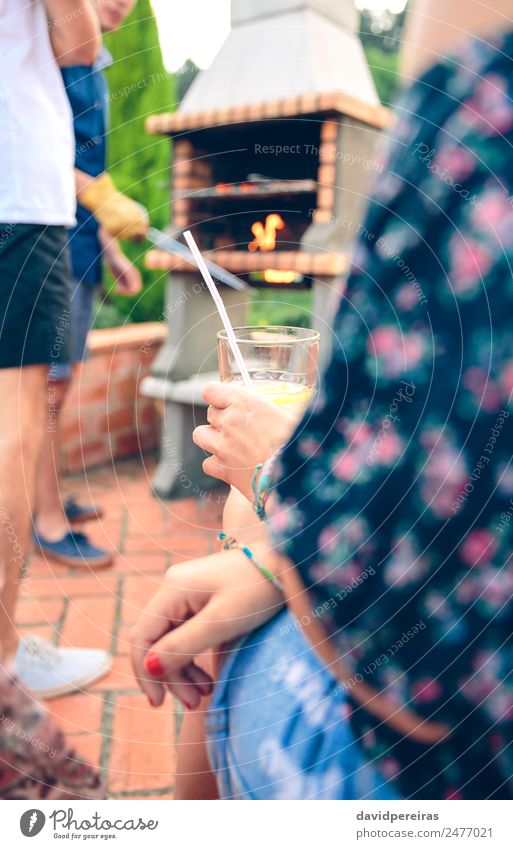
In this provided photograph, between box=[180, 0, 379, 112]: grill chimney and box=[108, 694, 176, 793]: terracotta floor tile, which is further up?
box=[180, 0, 379, 112]: grill chimney

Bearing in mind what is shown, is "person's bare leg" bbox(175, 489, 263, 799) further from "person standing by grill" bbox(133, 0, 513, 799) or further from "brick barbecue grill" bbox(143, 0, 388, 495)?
"brick barbecue grill" bbox(143, 0, 388, 495)

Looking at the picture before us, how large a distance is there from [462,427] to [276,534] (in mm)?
94

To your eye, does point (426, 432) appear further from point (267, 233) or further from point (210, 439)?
point (267, 233)

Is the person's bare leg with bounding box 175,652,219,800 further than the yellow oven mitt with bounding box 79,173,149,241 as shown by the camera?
No

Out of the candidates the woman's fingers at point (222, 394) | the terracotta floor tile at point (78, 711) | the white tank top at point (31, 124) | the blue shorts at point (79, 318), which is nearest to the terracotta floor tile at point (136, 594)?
the terracotta floor tile at point (78, 711)

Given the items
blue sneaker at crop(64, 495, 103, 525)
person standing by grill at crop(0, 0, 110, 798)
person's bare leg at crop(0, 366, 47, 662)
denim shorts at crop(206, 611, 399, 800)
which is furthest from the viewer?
blue sneaker at crop(64, 495, 103, 525)

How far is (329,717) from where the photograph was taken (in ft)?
1.20

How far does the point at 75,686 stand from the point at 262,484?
618 millimetres

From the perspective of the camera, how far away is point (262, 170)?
1551mm

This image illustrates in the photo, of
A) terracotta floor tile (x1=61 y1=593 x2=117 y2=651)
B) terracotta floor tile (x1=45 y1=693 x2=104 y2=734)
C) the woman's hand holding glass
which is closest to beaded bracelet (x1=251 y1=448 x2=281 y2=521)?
the woman's hand holding glass

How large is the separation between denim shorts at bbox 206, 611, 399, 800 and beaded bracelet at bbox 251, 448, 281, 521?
0.06 m

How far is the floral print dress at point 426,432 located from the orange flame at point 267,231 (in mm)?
1279

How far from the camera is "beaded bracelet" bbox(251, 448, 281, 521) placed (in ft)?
1.16

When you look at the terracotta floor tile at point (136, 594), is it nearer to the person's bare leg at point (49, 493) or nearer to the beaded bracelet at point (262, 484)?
the person's bare leg at point (49, 493)
